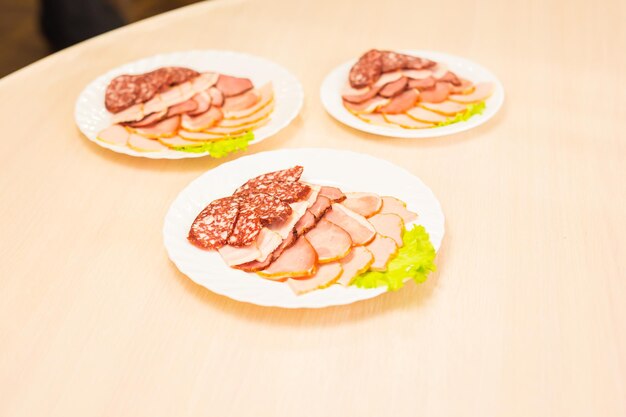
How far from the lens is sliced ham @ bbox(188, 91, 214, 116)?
203 cm

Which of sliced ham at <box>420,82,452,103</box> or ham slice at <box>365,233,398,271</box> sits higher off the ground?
ham slice at <box>365,233,398,271</box>

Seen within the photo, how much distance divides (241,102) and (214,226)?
0.69m

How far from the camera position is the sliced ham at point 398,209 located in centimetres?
160

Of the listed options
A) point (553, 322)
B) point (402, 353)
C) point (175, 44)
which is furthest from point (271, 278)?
point (175, 44)

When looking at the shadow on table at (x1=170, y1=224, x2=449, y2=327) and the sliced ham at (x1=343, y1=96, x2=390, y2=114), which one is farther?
the sliced ham at (x1=343, y1=96, x2=390, y2=114)

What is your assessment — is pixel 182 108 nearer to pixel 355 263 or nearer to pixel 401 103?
pixel 401 103

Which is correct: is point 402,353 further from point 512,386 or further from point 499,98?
point 499,98

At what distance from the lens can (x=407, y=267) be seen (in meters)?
1.44

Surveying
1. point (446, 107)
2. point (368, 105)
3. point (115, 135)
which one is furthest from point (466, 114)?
point (115, 135)

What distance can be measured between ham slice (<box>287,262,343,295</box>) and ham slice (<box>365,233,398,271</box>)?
0.08 meters

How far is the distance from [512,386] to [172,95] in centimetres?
134

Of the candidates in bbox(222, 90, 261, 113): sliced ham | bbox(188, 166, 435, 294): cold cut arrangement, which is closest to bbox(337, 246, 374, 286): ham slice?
bbox(188, 166, 435, 294): cold cut arrangement

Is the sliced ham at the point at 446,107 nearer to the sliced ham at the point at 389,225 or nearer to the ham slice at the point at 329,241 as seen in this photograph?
the sliced ham at the point at 389,225

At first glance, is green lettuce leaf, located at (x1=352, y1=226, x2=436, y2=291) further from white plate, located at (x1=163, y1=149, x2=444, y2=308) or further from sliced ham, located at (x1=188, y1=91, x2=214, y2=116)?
sliced ham, located at (x1=188, y1=91, x2=214, y2=116)
